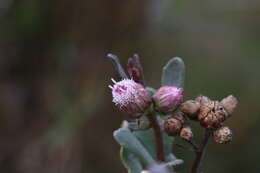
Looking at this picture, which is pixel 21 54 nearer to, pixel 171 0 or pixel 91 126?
pixel 91 126

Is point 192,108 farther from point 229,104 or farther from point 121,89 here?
point 121,89

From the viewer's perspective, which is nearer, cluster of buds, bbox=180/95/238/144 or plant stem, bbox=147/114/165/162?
cluster of buds, bbox=180/95/238/144

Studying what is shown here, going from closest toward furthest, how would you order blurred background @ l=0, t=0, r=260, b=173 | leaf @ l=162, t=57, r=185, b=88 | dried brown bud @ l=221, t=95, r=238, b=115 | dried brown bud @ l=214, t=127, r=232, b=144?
dried brown bud @ l=214, t=127, r=232, b=144 < dried brown bud @ l=221, t=95, r=238, b=115 < leaf @ l=162, t=57, r=185, b=88 < blurred background @ l=0, t=0, r=260, b=173

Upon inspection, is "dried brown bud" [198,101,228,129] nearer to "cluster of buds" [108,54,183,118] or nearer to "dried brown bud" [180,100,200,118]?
"dried brown bud" [180,100,200,118]

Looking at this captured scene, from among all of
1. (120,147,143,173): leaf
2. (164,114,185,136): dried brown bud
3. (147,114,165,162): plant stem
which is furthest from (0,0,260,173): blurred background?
(164,114,185,136): dried brown bud

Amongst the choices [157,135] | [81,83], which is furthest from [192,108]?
[81,83]

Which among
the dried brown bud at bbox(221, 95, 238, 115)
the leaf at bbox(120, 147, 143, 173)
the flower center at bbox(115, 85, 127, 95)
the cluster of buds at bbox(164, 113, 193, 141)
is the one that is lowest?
the leaf at bbox(120, 147, 143, 173)
